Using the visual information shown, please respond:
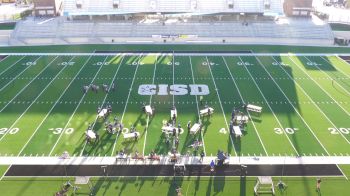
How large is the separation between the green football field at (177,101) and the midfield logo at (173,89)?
24 centimetres

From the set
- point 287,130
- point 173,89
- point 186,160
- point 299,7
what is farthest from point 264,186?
point 299,7

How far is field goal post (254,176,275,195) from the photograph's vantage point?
653 inches

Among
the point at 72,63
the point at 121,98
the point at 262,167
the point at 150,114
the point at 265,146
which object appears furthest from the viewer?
the point at 72,63

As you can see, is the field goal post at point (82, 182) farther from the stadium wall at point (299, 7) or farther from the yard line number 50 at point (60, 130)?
the stadium wall at point (299, 7)

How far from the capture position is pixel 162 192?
16500 mm

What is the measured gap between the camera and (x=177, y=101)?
25.9 m

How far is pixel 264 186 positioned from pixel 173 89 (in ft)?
43.0

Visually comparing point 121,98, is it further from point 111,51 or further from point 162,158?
point 111,51

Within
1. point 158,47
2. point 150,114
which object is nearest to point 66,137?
point 150,114

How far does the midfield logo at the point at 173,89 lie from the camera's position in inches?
Result: 1078

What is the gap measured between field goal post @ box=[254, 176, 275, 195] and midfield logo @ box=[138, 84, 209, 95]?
1153 cm

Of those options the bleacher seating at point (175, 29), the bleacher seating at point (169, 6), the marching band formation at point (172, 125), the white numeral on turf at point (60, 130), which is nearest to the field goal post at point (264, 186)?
the marching band formation at point (172, 125)

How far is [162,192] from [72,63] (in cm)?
2167

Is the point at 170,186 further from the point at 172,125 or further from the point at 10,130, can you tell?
the point at 10,130
